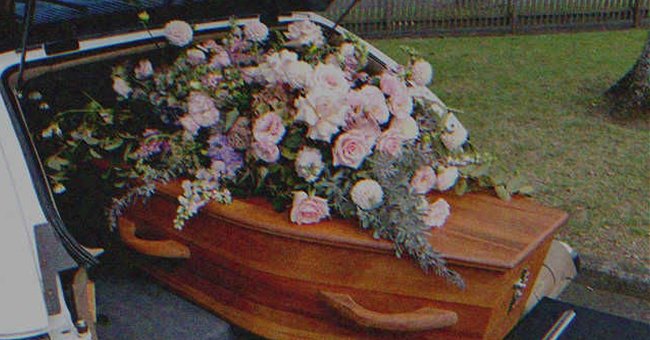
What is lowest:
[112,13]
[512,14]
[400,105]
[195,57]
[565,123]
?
[565,123]

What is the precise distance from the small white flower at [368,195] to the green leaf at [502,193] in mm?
480

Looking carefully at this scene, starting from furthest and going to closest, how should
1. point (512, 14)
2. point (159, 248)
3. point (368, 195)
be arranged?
point (512, 14) → point (159, 248) → point (368, 195)

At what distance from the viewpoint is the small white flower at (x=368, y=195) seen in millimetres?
2100

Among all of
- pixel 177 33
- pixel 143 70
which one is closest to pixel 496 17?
pixel 177 33

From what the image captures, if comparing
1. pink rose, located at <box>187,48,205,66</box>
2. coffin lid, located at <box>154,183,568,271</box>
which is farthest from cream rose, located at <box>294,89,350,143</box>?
pink rose, located at <box>187,48,205,66</box>

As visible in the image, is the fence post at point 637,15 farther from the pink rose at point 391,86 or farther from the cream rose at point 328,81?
the cream rose at point 328,81

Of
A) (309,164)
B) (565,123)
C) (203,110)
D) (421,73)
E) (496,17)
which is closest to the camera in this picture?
(309,164)

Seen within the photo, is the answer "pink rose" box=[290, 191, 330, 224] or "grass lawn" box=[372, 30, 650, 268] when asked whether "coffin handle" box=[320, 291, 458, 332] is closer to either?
"pink rose" box=[290, 191, 330, 224]

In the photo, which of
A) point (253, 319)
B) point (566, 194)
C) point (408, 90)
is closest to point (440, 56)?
point (566, 194)

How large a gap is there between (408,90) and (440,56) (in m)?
6.17

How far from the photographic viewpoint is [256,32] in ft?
9.20

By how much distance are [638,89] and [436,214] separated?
4.31 m

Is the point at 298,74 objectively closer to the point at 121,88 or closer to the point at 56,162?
the point at 121,88

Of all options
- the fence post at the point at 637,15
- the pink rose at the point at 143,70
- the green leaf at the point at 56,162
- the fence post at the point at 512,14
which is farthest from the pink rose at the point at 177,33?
the fence post at the point at 637,15
